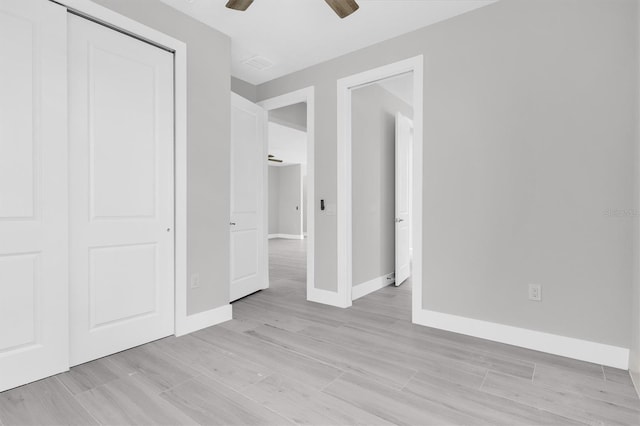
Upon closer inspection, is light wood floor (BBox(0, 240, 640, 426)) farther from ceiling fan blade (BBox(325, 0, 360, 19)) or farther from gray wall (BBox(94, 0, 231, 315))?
ceiling fan blade (BBox(325, 0, 360, 19))

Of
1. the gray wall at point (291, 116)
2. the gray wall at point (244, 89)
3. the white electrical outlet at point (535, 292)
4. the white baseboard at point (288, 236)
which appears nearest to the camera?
the white electrical outlet at point (535, 292)

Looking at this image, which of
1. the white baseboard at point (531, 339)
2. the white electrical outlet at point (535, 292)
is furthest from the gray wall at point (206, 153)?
the white electrical outlet at point (535, 292)

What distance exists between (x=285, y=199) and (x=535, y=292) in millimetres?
9642

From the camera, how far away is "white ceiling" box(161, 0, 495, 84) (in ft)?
8.73

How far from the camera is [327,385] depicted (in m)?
1.99

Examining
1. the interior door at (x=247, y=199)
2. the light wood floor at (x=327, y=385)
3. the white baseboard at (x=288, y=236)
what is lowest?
the light wood floor at (x=327, y=385)

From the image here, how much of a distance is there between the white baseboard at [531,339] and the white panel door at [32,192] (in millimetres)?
2737

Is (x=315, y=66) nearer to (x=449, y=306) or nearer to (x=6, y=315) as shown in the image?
(x=449, y=306)

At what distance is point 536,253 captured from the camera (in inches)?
98.0

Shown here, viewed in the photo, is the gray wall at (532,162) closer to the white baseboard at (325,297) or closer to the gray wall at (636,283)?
the gray wall at (636,283)

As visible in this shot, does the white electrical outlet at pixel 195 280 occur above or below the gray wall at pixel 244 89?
below

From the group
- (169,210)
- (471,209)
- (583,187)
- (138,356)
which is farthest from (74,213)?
(583,187)

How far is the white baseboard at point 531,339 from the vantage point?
223cm

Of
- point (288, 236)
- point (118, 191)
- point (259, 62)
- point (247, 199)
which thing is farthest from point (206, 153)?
point (288, 236)
